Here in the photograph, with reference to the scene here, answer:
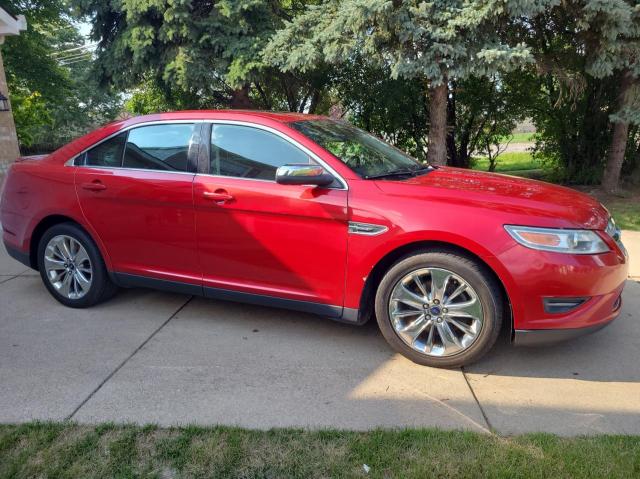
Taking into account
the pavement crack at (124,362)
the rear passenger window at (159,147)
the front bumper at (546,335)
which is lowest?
the pavement crack at (124,362)

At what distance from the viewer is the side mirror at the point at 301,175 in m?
3.28

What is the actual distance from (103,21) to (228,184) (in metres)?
9.43

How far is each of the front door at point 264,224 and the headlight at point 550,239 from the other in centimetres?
107

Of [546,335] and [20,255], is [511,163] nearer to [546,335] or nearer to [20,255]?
[546,335]

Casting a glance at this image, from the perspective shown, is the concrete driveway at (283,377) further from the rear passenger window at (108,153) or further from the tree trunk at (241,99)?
the tree trunk at (241,99)

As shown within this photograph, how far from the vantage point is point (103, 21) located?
11078 mm

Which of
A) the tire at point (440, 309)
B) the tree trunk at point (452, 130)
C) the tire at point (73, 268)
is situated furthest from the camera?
the tree trunk at point (452, 130)

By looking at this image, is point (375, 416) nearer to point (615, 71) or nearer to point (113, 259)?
point (113, 259)

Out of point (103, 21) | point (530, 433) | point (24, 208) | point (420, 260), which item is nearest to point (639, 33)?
point (420, 260)

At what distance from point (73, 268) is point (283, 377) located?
2.31 m

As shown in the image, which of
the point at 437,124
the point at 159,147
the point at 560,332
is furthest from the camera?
the point at 437,124

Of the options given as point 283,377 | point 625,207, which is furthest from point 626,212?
point 283,377

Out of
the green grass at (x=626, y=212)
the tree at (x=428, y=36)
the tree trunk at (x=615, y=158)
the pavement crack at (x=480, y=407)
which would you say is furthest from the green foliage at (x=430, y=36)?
the pavement crack at (x=480, y=407)

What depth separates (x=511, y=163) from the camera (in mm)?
16328
